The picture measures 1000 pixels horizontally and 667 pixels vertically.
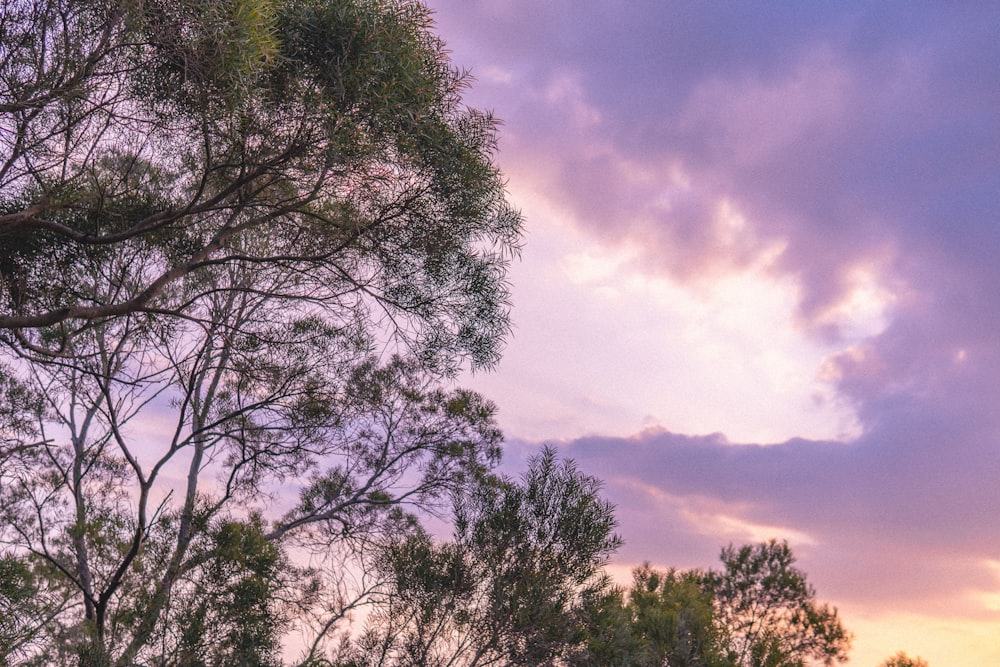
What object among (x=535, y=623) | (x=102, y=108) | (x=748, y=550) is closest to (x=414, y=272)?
(x=102, y=108)

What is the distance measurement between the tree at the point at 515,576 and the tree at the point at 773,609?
12.5 meters

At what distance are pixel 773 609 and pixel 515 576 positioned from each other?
14.9 meters

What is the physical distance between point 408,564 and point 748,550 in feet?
46.8

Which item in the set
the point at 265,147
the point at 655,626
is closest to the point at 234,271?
the point at 265,147

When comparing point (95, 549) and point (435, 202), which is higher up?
point (435, 202)

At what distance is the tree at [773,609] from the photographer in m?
21.6

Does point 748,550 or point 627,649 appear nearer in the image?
point 627,649

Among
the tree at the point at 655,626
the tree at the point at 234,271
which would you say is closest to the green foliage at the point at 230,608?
the tree at the point at 234,271

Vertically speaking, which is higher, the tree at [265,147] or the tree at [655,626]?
the tree at [265,147]

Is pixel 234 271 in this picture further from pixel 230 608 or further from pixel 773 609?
pixel 773 609

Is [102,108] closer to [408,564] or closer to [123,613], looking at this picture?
[408,564]

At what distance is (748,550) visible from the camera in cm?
2302

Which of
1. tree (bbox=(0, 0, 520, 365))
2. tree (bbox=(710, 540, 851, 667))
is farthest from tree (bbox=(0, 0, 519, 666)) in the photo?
tree (bbox=(710, 540, 851, 667))

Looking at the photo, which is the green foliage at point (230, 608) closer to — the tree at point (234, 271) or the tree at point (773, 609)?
the tree at point (234, 271)
